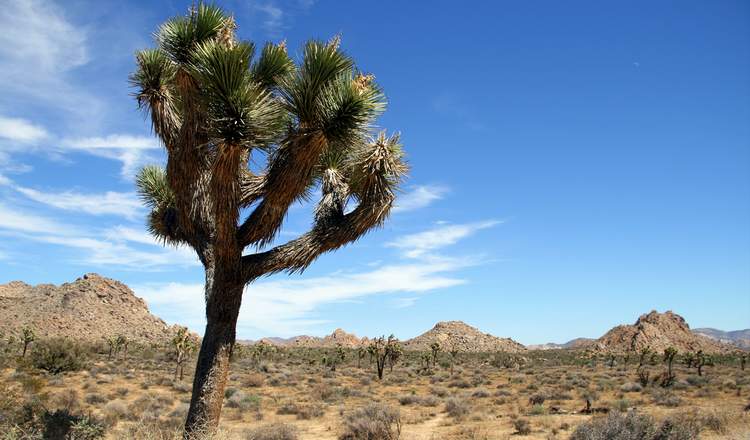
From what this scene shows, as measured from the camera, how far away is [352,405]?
67.0 ft

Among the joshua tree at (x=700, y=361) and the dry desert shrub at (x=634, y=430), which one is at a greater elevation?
the joshua tree at (x=700, y=361)

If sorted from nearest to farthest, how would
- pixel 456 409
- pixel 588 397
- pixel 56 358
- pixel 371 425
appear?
pixel 371 425, pixel 456 409, pixel 588 397, pixel 56 358

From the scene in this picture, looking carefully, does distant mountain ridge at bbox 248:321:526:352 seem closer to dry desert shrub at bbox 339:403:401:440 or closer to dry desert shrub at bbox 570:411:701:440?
dry desert shrub at bbox 339:403:401:440

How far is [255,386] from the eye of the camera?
90.0 ft

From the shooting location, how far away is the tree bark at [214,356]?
7.39 m

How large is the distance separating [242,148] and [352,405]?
1604cm

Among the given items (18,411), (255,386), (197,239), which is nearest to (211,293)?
(197,239)

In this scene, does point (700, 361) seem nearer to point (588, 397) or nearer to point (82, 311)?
point (588, 397)

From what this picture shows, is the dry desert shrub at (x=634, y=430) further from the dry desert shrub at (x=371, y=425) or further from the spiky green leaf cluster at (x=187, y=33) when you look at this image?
the spiky green leaf cluster at (x=187, y=33)

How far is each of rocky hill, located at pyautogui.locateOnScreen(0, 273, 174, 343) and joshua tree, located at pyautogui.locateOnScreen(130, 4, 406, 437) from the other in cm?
5728

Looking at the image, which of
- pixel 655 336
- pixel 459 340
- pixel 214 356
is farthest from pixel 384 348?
pixel 655 336

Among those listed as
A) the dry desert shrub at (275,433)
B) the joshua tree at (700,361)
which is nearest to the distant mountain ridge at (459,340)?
the joshua tree at (700,361)

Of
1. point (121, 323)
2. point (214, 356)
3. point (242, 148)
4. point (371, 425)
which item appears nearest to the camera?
point (242, 148)

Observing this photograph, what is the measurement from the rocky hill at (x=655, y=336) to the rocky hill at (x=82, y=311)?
2878 inches
